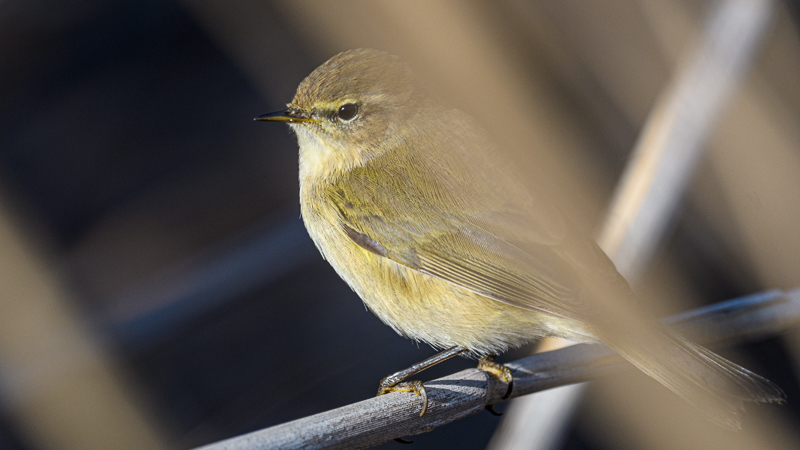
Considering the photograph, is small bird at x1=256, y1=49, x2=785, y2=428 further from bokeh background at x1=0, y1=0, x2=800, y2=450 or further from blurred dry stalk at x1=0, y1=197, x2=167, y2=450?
blurred dry stalk at x1=0, y1=197, x2=167, y2=450

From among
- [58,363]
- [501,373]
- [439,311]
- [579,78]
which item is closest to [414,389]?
[439,311]

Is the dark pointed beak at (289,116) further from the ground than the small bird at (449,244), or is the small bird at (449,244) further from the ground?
the dark pointed beak at (289,116)

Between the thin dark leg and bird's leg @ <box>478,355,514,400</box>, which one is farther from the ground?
the thin dark leg

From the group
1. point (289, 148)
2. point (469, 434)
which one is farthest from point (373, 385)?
point (289, 148)

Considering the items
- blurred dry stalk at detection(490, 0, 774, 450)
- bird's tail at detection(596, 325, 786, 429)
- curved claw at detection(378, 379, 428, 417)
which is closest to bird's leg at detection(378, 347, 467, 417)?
curved claw at detection(378, 379, 428, 417)

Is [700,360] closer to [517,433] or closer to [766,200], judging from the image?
[517,433]

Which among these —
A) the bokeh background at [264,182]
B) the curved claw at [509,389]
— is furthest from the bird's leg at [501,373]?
the bokeh background at [264,182]

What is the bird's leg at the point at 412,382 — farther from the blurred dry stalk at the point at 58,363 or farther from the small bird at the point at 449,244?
the blurred dry stalk at the point at 58,363

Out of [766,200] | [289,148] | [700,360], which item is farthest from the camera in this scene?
[289,148]
